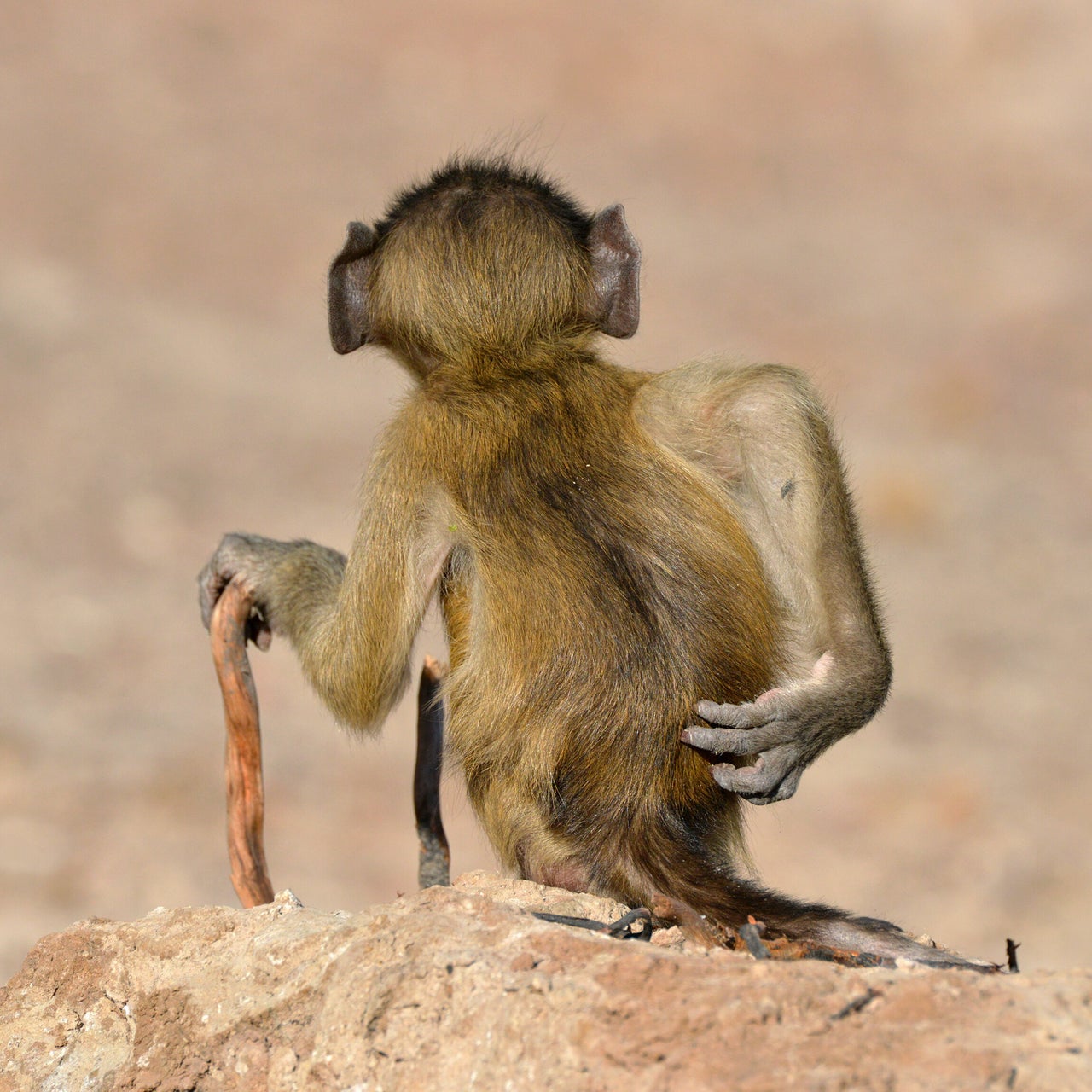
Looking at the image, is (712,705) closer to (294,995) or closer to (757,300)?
(294,995)

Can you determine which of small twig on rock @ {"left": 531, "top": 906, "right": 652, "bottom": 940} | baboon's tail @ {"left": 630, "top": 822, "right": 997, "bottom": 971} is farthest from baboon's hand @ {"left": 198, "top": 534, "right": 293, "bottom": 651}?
small twig on rock @ {"left": 531, "top": 906, "right": 652, "bottom": 940}

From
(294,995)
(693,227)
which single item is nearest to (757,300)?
(693,227)

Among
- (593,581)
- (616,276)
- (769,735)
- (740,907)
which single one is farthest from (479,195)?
(740,907)

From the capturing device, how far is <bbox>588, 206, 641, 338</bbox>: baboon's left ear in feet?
19.1

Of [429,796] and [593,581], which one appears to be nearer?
[593,581]

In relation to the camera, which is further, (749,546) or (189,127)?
(189,127)

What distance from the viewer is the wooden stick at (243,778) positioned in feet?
19.4

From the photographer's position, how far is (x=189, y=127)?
76.8ft

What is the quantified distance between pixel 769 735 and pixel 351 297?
92.2 inches

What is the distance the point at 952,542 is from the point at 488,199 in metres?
13.0

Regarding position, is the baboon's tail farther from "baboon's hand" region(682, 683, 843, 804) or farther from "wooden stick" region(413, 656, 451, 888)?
"wooden stick" region(413, 656, 451, 888)

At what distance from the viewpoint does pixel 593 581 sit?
16.2ft

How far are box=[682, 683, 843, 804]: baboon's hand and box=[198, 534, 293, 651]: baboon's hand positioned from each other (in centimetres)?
194

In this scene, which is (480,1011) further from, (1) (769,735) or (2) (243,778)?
(2) (243,778)
